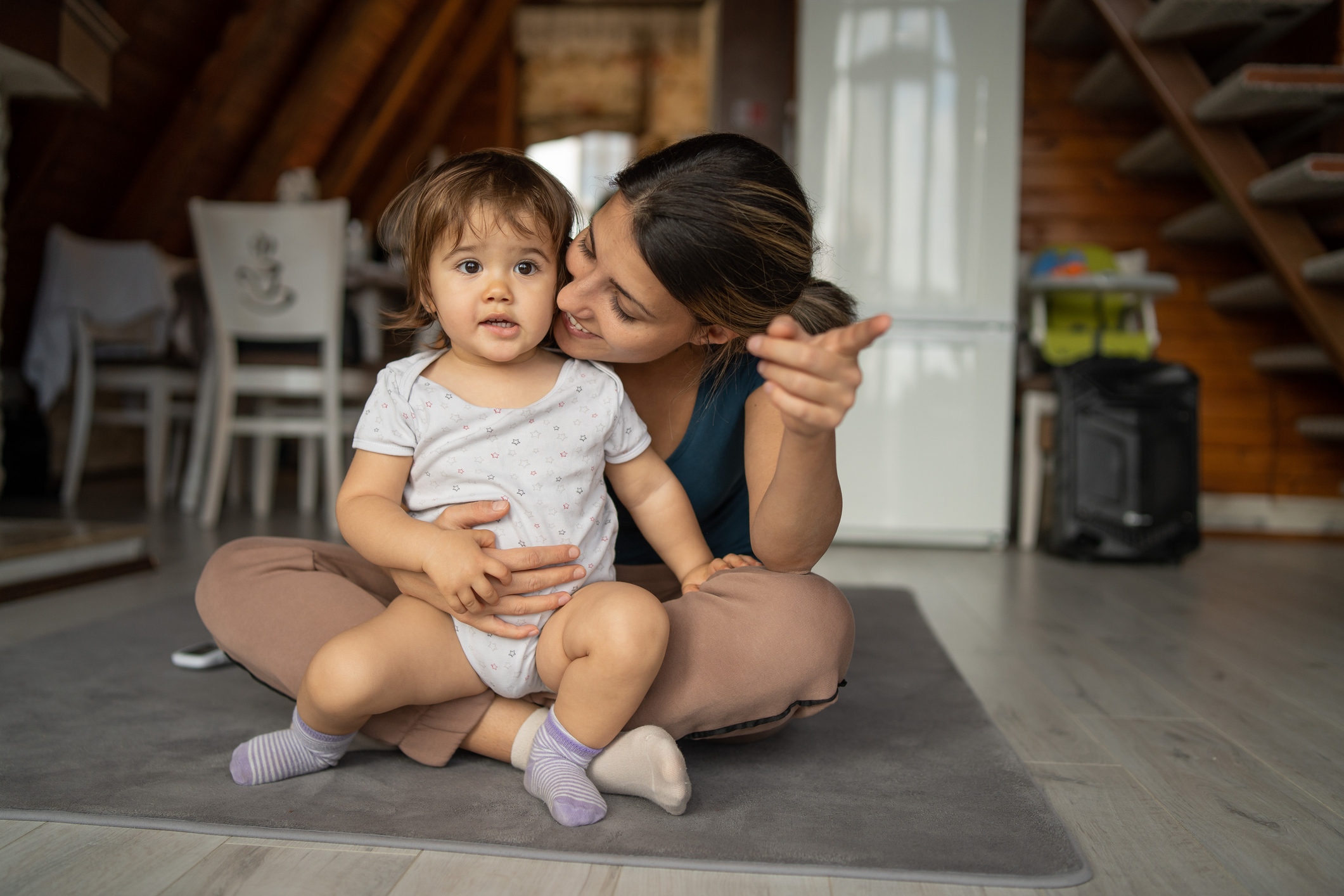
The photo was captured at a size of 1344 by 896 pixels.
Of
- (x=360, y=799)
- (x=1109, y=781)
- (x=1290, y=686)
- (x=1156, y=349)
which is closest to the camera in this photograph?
(x=360, y=799)

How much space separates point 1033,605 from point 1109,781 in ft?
3.63

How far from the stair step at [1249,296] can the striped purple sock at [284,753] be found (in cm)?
310

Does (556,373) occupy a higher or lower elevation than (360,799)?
higher

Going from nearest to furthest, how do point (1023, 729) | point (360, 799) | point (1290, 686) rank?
1. point (360, 799)
2. point (1023, 729)
3. point (1290, 686)

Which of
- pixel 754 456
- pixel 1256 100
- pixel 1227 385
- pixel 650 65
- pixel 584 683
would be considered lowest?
pixel 584 683

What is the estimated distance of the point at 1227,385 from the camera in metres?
3.61

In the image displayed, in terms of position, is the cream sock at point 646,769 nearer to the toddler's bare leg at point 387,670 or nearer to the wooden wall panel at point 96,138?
the toddler's bare leg at point 387,670

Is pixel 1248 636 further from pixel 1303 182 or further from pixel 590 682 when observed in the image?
pixel 590 682

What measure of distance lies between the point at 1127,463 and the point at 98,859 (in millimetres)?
2710

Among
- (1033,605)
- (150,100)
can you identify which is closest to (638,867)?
(1033,605)


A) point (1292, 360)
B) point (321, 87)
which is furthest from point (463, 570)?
point (321, 87)

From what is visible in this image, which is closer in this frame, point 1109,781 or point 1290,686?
point 1109,781

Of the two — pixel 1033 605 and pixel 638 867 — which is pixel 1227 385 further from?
pixel 638 867

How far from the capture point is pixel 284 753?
972 mm
